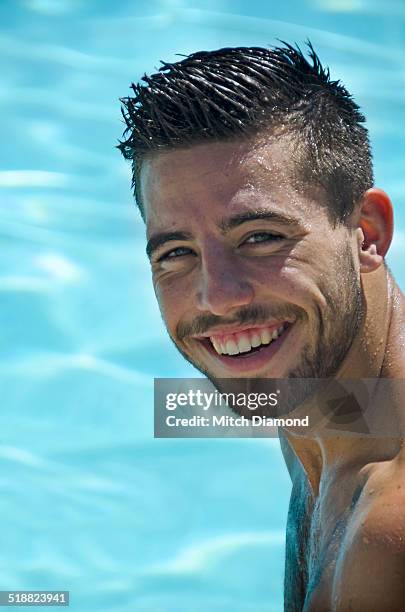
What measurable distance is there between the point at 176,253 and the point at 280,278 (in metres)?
0.29

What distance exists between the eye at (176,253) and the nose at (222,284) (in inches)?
3.5

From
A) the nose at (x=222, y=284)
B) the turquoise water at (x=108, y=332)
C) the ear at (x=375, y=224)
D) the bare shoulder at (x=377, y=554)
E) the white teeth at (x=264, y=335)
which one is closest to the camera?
the bare shoulder at (x=377, y=554)

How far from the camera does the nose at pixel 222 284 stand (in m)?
2.72

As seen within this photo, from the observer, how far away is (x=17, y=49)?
933 centimetres

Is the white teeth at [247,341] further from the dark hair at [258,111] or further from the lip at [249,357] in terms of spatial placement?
the dark hair at [258,111]

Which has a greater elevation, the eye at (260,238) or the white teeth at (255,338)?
the eye at (260,238)

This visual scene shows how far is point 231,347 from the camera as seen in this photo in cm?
286

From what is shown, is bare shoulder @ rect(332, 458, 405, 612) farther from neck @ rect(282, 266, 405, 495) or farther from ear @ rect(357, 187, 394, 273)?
ear @ rect(357, 187, 394, 273)

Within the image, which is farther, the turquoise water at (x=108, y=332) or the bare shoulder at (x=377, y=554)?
the turquoise water at (x=108, y=332)

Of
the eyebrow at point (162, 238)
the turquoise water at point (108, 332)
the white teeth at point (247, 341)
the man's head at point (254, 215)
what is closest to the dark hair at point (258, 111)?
the man's head at point (254, 215)

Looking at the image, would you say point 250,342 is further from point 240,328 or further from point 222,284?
point 222,284

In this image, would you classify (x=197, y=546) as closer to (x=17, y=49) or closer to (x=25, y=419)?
(x=25, y=419)

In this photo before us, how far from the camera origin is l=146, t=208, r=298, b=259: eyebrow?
2.74 metres

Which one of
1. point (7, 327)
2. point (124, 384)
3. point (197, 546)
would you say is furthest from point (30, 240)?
point (197, 546)
